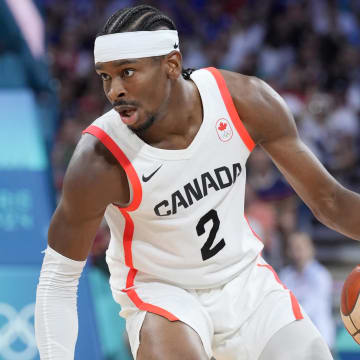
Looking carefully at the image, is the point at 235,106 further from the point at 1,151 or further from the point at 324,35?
the point at 324,35

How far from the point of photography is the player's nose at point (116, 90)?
2.74 meters

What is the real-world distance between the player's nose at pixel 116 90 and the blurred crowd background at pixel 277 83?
2.39 meters

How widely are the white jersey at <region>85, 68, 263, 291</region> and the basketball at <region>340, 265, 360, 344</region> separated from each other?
39cm

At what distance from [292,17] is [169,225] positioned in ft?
22.1

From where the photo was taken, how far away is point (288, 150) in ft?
10.2

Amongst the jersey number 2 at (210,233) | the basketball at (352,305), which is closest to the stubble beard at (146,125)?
the jersey number 2 at (210,233)

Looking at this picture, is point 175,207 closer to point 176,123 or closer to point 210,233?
point 210,233

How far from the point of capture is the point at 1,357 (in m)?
4.75

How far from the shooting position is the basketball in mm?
2969

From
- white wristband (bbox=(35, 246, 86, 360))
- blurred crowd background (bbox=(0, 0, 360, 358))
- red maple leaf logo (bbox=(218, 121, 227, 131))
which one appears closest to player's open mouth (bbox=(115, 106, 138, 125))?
red maple leaf logo (bbox=(218, 121, 227, 131))

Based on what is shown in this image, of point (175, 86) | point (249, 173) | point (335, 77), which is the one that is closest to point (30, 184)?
point (175, 86)

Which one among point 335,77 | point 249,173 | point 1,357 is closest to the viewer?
point 1,357

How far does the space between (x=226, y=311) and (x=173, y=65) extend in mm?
931

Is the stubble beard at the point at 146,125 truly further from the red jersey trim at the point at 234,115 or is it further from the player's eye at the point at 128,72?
the red jersey trim at the point at 234,115
